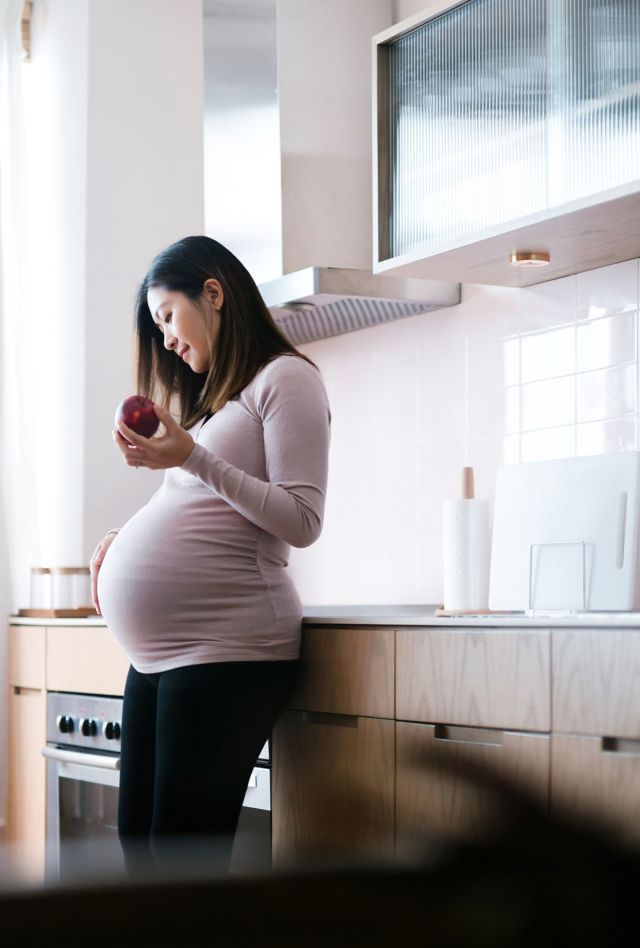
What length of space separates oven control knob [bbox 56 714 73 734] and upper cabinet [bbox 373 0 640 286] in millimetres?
1198

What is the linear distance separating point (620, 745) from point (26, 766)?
1827 mm

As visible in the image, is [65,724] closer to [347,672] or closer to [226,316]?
[347,672]

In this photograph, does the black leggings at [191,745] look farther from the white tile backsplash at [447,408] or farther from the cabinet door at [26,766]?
the cabinet door at [26,766]

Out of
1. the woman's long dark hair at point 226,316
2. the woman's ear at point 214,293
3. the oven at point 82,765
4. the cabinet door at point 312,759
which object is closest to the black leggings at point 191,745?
the cabinet door at point 312,759

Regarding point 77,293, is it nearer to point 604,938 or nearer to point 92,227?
point 92,227

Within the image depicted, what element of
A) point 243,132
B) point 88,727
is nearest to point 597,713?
point 88,727

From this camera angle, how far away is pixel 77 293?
10.9 ft

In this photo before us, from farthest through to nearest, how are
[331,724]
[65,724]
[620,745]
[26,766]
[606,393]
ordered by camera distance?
[26,766], [65,724], [606,393], [331,724], [620,745]

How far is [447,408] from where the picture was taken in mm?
2551

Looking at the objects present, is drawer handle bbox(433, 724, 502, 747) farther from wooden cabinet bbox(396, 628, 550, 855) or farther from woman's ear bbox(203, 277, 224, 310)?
woman's ear bbox(203, 277, 224, 310)

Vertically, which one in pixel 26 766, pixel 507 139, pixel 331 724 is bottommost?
pixel 26 766

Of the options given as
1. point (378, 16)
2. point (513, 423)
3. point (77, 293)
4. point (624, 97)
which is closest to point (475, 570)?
point (513, 423)

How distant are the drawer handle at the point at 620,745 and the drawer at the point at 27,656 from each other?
1694mm

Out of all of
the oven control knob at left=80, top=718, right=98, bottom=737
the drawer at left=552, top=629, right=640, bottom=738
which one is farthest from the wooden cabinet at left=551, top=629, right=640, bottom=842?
the oven control knob at left=80, top=718, right=98, bottom=737
